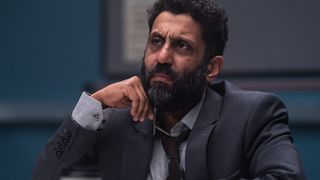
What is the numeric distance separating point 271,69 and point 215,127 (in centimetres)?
144

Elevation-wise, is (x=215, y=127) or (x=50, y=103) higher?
(x=215, y=127)

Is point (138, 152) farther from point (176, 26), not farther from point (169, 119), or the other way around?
point (176, 26)

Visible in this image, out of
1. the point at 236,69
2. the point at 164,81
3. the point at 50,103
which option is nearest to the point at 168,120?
the point at 164,81

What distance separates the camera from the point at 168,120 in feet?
5.67

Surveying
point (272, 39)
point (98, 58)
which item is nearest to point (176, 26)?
point (272, 39)

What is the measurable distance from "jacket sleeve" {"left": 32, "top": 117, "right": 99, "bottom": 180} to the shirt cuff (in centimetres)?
2

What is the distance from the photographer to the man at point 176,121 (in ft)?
5.23

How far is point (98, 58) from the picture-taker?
3.20 m

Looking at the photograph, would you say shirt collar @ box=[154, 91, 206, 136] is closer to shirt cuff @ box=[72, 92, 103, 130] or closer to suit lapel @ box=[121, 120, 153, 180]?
suit lapel @ box=[121, 120, 153, 180]

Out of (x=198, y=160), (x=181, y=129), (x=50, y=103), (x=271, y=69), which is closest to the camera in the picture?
(x=198, y=160)

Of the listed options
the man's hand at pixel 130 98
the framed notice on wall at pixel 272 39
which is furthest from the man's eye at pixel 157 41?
the framed notice on wall at pixel 272 39

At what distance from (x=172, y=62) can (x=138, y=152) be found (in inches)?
10.5

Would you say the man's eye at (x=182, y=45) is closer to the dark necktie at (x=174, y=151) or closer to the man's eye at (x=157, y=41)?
the man's eye at (x=157, y=41)

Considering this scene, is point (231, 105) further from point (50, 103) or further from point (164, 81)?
point (50, 103)
